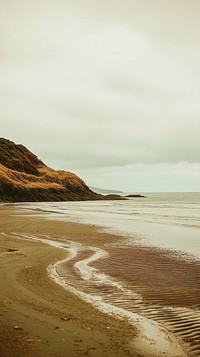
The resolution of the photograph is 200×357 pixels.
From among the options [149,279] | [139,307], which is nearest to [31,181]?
[149,279]

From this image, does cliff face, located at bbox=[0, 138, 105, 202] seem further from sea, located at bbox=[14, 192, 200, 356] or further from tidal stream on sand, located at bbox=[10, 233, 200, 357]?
tidal stream on sand, located at bbox=[10, 233, 200, 357]

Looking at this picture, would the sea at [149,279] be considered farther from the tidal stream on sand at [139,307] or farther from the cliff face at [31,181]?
the cliff face at [31,181]

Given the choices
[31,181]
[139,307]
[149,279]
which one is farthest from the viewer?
[31,181]

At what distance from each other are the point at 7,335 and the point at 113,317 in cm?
226

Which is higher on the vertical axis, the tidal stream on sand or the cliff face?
the cliff face

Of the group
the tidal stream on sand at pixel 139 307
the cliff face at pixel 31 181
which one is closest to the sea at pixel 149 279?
the tidal stream on sand at pixel 139 307

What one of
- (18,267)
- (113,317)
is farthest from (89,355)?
(18,267)

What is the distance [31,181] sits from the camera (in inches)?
4604

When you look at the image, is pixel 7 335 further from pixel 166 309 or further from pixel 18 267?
pixel 18 267

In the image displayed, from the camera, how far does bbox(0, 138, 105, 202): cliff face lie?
9444cm

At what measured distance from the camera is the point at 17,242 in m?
17.8

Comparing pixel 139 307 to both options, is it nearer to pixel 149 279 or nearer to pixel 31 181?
pixel 149 279

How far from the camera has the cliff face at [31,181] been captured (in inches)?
3718

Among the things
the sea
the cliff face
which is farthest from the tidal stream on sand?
the cliff face
